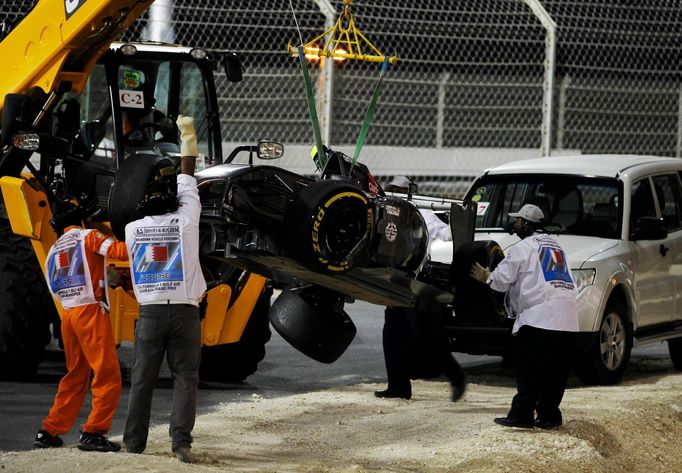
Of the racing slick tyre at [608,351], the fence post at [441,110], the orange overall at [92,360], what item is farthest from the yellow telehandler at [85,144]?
the fence post at [441,110]

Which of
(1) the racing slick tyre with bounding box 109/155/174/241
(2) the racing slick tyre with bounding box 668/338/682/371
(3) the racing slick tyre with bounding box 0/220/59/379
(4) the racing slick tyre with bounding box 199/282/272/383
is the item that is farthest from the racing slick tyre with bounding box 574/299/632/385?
(1) the racing slick tyre with bounding box 109/155/174/241

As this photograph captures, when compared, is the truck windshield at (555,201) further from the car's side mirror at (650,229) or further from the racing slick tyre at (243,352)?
the racing slick tyre at (243,352)

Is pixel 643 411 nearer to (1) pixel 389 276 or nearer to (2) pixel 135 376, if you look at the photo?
(1) pixel 389 276

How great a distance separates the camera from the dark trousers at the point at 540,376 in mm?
9172

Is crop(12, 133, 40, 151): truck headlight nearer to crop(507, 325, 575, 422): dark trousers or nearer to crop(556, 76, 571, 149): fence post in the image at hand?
crop(507, 325, 575, 422): dark trousers

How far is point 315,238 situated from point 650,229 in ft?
14.3

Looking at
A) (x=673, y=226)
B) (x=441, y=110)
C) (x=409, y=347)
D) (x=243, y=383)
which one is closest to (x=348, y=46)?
(x=409, y=347)

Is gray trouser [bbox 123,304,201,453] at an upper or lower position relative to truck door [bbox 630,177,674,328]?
lower

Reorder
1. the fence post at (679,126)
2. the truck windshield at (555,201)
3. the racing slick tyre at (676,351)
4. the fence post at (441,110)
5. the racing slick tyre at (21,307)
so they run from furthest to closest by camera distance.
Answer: the fence post at (679,126) < the fence post at (441,110) < the racing slick tyre at (676,351) < the truck windshield at (555,201) < the racing slick tyre at (21,307)

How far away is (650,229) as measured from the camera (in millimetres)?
11562

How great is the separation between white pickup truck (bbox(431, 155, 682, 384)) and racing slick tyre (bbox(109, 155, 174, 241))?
3.38 metres

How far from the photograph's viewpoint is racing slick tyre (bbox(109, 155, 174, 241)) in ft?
25.5

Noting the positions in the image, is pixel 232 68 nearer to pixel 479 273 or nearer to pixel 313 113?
pixel 313 113

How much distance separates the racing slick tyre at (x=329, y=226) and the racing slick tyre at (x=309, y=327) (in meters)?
0.51
